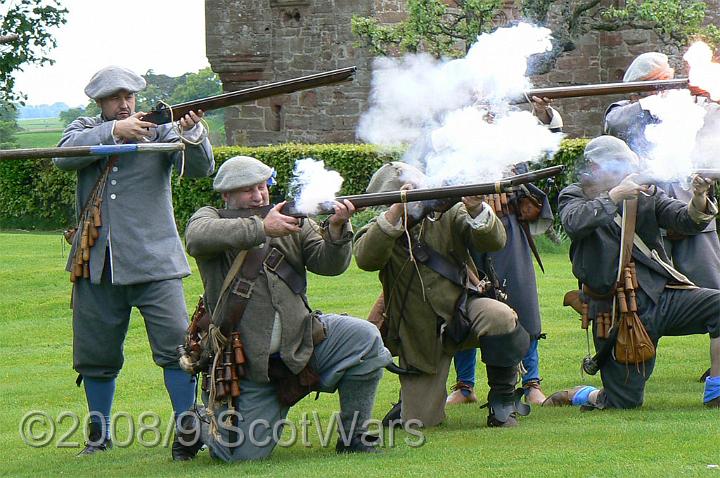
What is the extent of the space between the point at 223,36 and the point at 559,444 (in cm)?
1927

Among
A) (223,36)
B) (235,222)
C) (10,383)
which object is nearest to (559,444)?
(235,222)


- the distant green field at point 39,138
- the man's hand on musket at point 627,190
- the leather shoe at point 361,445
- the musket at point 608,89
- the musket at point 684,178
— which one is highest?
the musket at point 608,89

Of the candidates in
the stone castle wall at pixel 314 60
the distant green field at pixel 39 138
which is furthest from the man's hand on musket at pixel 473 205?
the distant green field at pixel 39 138

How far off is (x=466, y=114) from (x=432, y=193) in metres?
0.77

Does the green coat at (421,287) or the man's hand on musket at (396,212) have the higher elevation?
the man's hand on musket at (396,212)

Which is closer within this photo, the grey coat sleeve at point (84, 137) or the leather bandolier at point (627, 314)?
the grey coat sleeve at point (84, 137)

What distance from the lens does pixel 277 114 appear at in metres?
24.4

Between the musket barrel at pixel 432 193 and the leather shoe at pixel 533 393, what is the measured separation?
217 centimetres

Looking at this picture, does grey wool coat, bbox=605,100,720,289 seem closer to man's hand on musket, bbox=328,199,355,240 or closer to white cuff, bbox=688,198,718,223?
white cuff, bbox=688,198,718,223

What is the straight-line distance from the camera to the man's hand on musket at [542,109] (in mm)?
7961

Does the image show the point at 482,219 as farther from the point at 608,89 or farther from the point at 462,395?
the point at 462,395

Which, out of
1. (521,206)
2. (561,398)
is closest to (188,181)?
(521,206)

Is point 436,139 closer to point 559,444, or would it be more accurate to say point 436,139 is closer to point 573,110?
point 559,444

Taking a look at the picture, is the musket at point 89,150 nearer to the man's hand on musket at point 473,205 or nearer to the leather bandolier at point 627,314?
the man's hand on musket at point 473,205
